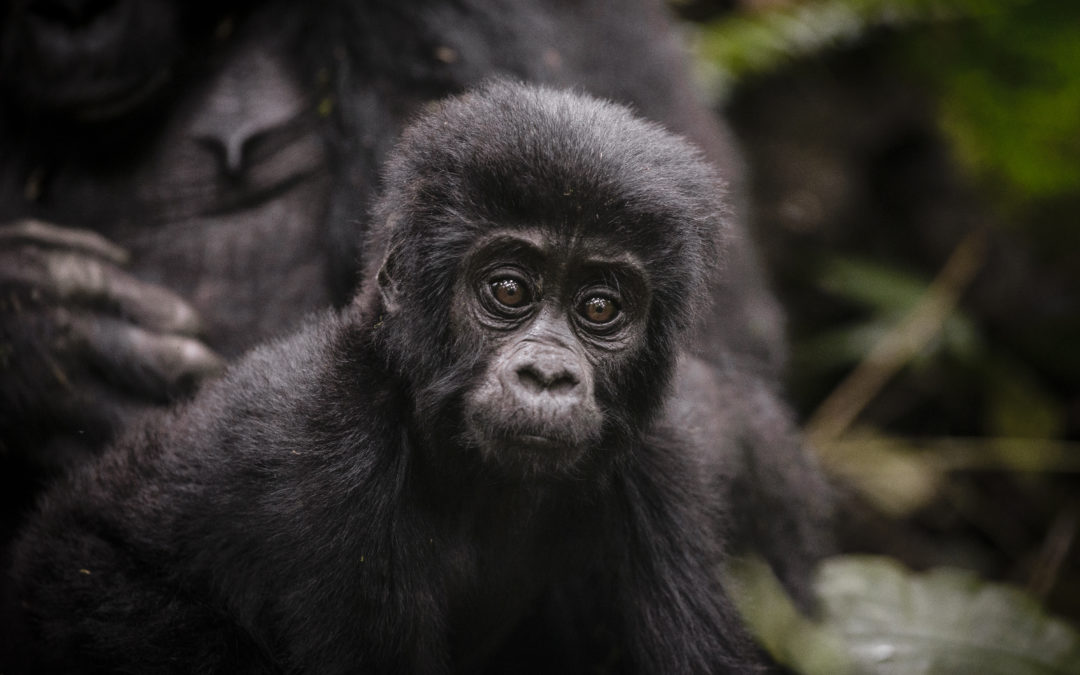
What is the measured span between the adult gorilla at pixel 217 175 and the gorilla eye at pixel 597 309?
876 millimetres

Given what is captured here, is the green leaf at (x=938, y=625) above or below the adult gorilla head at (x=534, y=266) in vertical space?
below

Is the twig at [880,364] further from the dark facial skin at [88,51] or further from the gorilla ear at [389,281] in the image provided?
the dark facial skin at [88,51]

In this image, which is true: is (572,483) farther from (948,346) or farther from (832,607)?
(948,346)

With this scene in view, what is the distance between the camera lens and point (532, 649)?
294 cm

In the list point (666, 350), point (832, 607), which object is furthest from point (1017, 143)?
point (666, 350)

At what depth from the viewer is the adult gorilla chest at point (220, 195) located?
3332 millimetres

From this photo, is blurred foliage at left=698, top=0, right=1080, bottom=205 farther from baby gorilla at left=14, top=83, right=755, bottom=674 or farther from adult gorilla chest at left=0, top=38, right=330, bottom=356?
baby gorilla at left=14, top=83, right=755, bottom=674

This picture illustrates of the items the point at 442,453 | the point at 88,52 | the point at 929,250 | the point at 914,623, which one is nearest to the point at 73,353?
the point at 88,52

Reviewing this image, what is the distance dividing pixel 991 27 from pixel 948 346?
1.63m

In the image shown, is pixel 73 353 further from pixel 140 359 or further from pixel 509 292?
pixel 509 292

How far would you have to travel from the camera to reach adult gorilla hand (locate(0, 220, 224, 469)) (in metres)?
2.93

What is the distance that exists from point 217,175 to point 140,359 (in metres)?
0.74

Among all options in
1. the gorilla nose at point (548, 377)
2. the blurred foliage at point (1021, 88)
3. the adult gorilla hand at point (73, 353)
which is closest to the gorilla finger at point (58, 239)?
the adult gorilla hand at point (73, 353)

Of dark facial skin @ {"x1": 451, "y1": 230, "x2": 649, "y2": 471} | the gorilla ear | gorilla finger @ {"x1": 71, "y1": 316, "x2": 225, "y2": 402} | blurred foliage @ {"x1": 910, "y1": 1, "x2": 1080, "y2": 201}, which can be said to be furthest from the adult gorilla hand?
blurred foliage @ {"x1": 910, "y1": 1, "x2": 1080, "y2": 201}
